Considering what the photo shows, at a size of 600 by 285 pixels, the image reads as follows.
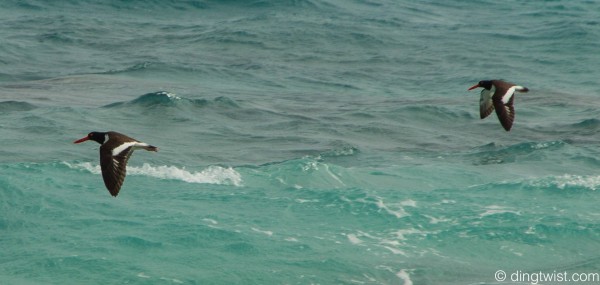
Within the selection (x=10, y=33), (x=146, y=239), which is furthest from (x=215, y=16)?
(x=146, y=239)

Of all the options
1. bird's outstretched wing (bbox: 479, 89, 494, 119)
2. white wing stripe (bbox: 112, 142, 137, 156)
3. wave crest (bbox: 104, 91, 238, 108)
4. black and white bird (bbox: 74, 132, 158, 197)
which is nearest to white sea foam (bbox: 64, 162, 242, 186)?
wave crest (bbox: 104, 91, 238, 108)

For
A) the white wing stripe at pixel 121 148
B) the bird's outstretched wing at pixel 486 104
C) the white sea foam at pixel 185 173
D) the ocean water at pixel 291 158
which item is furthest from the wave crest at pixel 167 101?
the white wing stripe at pixel 121 148

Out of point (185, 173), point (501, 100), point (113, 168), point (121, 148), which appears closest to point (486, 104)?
point (501, 100)

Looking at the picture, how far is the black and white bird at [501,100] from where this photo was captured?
18.9 metres

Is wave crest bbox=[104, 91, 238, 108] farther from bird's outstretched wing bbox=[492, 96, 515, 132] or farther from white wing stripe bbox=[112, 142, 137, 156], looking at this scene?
white wing stripe bbox=[112, 142, 137, 156]

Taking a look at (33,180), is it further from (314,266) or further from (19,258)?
(314,266)

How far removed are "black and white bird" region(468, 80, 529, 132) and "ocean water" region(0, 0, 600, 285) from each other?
3.51m

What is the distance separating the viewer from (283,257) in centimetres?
2292

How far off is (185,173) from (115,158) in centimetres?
1139

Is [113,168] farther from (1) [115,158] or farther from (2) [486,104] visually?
(2) [486,104]

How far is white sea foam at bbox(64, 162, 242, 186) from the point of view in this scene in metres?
28.0

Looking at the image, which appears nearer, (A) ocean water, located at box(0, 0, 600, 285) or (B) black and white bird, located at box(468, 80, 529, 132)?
(B) black and white bird, located at box(468, 80, 529, 132)

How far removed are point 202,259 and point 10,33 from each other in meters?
32.0

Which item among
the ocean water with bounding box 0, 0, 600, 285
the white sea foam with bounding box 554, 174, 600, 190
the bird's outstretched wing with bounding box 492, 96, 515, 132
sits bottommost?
the ocean water with bounding box 0, 0, 600, 285
